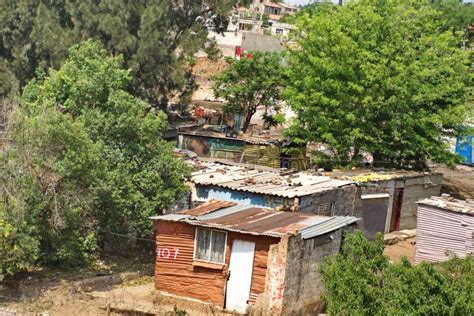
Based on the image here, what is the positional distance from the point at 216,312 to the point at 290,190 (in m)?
4.37

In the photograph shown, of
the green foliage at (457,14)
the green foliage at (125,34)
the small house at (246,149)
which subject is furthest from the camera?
the green foliage at (457,14)

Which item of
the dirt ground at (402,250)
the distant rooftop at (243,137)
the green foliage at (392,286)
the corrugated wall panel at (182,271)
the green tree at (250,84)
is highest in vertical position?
the green tree at (250,84)

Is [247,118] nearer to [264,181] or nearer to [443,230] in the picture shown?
[264,181]

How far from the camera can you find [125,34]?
102 ft

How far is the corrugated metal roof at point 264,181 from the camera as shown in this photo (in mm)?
20797

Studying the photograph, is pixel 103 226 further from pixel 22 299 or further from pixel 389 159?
pixel 389 159

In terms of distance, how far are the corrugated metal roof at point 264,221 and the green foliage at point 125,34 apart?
42.1ft

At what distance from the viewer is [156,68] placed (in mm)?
31438

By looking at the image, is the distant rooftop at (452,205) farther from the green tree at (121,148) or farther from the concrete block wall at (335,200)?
the green tree at (121,148)

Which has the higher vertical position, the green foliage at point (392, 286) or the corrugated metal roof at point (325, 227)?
the green foliage at point (392, 286)

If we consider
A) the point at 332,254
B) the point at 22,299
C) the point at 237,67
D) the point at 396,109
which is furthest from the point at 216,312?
the point at 237,67

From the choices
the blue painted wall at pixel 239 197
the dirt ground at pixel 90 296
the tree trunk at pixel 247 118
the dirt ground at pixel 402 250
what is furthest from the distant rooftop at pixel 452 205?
the tree trunk at pixel 247 118

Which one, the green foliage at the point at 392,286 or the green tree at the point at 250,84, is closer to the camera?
the green foliage at the point at 392,286

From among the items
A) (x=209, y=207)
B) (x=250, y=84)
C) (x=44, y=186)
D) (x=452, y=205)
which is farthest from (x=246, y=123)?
(x=44, y=186)
